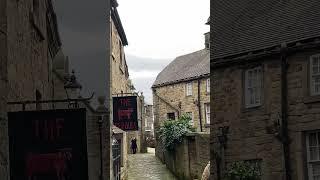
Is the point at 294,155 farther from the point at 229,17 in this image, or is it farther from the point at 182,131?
the point at 182,131

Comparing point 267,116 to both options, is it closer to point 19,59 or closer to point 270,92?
point 270,92

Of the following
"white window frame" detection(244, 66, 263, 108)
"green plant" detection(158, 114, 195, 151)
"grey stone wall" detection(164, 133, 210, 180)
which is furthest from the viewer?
"green plant" detection(158, 114, 195, 151)

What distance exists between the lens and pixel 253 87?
756 inches

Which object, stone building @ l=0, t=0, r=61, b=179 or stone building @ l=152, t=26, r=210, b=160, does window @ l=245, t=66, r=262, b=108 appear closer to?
stone building @ l=0, t=0, r=61, b=179

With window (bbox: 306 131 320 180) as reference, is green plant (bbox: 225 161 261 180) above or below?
below

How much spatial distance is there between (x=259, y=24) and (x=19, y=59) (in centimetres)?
1307

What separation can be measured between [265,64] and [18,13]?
1122cm

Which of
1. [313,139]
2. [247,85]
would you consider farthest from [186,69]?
[313,139]

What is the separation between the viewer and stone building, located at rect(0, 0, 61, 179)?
23.1 ft

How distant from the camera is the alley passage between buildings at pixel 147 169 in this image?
105ft

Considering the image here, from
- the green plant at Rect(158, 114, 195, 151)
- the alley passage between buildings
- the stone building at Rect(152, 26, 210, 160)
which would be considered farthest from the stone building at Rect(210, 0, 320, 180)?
the stone building at Rect(152, 26, 210, 160)

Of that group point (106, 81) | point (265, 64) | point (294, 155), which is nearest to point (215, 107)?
point (265, 64)

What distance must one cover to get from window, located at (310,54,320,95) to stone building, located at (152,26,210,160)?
20.8 metres

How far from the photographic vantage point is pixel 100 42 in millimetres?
11266
